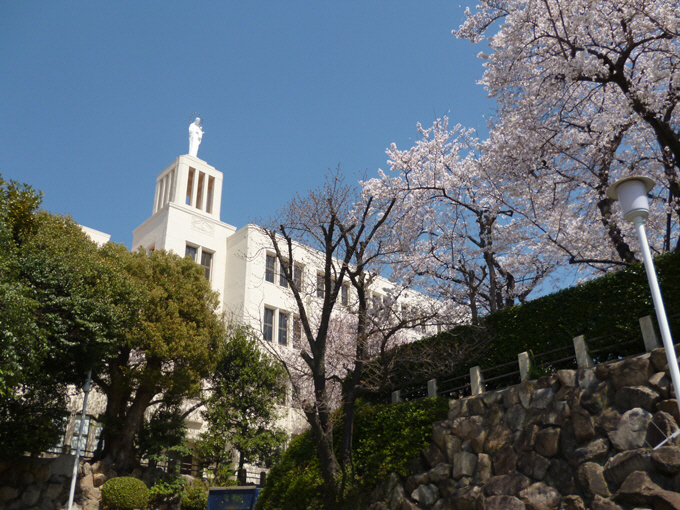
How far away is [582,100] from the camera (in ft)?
34.7

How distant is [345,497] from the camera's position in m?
11.3

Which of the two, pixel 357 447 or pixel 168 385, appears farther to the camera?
pixel 168 385

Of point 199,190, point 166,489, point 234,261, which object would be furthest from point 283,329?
point 166,489

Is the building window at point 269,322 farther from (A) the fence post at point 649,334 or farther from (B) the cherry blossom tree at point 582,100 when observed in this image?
(A) the fence post at point 649,334

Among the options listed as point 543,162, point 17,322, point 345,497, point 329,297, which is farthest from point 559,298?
point 17,322

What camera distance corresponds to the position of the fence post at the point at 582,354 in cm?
966

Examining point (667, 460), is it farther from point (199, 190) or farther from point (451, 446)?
point (199, 190)

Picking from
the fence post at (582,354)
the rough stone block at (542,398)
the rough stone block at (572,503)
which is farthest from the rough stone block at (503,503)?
the fence post at (582,354)

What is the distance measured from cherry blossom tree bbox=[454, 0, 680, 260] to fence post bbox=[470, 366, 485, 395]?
3.37 m

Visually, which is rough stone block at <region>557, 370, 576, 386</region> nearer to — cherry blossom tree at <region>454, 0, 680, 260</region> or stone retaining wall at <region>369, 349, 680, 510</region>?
stone retaining wall at <region>369, 349, 680, 510</region>

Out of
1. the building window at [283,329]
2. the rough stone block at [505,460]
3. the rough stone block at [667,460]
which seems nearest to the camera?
the rough stone block at [667,460]

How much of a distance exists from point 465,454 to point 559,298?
147 inches

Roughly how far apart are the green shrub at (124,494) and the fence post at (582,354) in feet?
43.5

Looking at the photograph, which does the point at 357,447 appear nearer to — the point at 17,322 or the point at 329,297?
the point at 329,297
